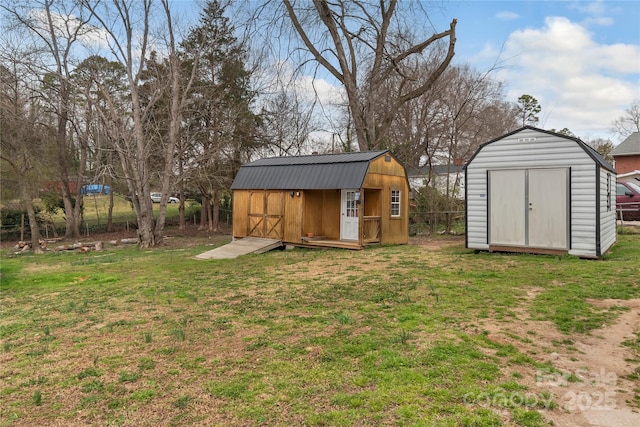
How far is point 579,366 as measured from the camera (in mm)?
3670

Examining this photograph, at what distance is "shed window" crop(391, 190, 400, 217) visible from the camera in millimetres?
13414

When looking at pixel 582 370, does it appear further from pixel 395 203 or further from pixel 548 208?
pixel 395 203

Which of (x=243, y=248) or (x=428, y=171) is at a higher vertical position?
(x=428, y=171)

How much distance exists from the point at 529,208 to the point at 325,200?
638 cm

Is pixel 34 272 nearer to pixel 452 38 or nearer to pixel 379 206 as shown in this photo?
pixel 379 206

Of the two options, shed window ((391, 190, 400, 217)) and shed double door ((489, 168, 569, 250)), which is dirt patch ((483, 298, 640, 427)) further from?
shed window ((391, 190, 400, 217))

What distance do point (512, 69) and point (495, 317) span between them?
15099mm

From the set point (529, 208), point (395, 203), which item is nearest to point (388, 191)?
point (395, 203)

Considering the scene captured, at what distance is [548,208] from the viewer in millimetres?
9328

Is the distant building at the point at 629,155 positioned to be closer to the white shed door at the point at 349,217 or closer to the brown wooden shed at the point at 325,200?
the brown wooden shed at the point at 325,200

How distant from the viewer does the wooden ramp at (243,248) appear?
1202cm

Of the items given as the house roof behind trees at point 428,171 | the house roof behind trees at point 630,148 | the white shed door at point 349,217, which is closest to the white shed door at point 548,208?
the white shed door at point 349,217

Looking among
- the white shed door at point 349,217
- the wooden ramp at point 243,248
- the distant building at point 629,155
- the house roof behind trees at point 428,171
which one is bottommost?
the wooden ramp at point 243,248

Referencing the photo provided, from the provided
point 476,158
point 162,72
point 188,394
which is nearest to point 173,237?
point 162,72
